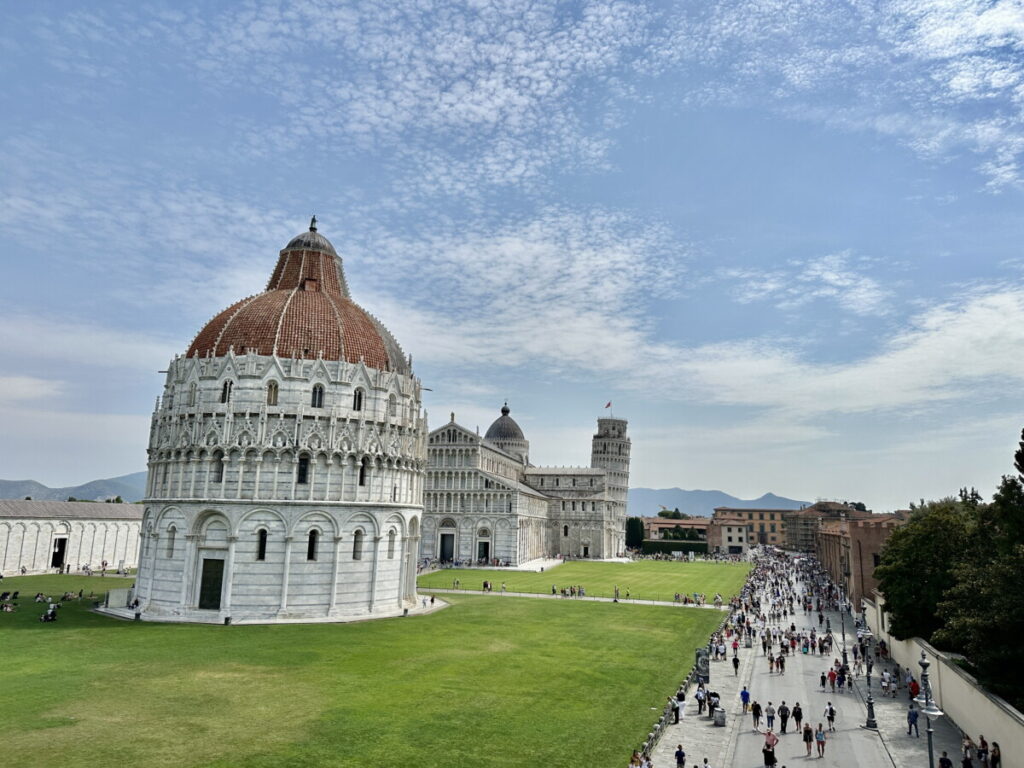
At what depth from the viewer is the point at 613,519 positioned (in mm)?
121750

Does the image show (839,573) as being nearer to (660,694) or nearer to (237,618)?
(660,694)

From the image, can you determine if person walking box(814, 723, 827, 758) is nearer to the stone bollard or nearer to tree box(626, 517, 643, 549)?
the stone bollard

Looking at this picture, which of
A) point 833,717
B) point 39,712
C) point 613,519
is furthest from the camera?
point 613,519

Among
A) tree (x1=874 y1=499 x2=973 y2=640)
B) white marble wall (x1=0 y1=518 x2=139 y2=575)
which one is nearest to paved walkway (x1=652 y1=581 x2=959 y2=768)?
tree (x1=874 y1=499 x2=973 y2=640)

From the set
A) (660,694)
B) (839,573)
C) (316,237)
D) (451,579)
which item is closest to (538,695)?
(660,694)

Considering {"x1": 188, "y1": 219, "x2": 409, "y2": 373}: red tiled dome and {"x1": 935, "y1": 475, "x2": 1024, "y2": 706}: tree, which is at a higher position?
{"x1": 188, "y1": 219, "x2": 409, "y2": 373}: red tiled dome

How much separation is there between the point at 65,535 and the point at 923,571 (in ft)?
246

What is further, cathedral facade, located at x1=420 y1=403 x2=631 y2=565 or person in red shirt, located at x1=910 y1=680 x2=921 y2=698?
cathedral facade, located at x1=420 y1=403 x2=631 y2=565

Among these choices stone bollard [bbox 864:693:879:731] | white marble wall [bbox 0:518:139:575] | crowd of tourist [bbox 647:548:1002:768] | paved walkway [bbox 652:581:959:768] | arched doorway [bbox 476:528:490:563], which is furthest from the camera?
arched doorway [bbox 476:528:490:563]

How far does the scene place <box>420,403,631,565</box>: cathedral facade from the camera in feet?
297

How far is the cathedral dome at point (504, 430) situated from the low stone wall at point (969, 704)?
310ft

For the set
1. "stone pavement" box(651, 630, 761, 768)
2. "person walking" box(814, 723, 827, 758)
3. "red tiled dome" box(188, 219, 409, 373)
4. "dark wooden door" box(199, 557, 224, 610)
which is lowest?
"stone pavement" box(651, 630, 761, 768)

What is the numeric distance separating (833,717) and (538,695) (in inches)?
407

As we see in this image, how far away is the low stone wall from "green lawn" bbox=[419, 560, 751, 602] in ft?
86.7
